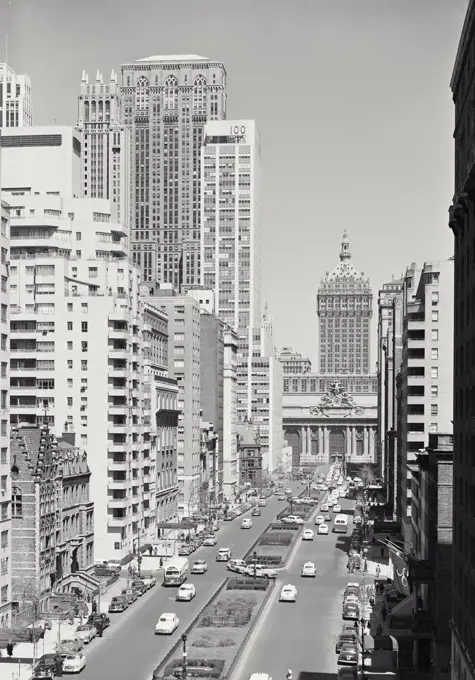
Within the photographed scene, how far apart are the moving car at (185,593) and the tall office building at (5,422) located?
57.9ft

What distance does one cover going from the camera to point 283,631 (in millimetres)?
96438

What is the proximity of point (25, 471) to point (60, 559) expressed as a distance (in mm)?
10926

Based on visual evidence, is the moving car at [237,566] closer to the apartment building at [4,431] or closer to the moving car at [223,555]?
the moving car at [223,555]

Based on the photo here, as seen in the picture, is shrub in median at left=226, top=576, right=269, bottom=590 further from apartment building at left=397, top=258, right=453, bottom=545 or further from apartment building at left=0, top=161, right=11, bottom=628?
apartment building at left=0, top=161, right=11, bottom=628

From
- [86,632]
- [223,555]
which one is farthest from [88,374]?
[86,632]

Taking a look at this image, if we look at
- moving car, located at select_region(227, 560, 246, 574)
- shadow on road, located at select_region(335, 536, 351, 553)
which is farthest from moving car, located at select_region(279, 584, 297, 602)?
shadow on road, located at select_region(335, 536, 351, 553)

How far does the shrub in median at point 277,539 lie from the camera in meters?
157

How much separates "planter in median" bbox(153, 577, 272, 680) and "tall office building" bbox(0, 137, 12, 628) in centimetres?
1439

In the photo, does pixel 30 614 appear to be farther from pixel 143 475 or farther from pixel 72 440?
pixel 143 475

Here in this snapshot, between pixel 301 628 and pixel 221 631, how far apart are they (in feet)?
21.7

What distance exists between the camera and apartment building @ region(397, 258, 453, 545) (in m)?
138

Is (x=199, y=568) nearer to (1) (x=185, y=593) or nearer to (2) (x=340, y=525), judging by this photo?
(1) (x=185, y=593)

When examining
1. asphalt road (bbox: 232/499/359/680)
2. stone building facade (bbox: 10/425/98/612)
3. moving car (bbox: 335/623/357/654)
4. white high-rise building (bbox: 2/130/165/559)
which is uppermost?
white high-rise building (bbox: 2/130/165/559)

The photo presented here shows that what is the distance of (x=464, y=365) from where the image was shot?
69.4 metres
